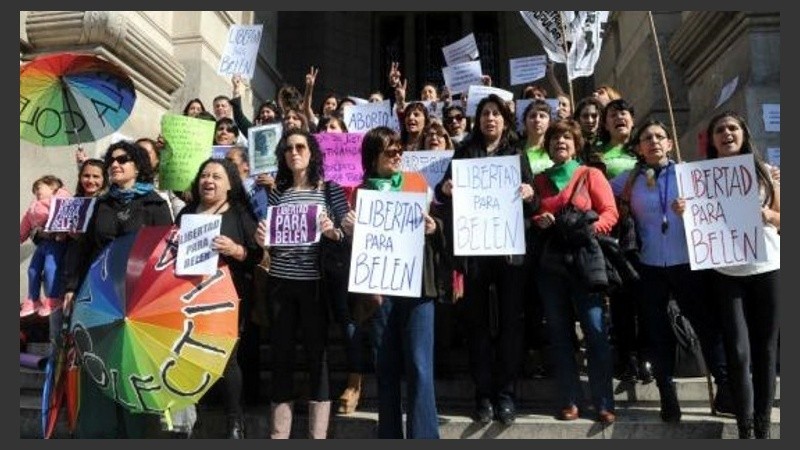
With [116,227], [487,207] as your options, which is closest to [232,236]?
[116,227]

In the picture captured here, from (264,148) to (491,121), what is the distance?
2.06 m

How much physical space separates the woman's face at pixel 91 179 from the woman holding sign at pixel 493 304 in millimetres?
2668

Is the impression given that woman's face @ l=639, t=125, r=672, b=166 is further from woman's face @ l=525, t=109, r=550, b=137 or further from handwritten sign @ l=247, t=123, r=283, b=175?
handwritten sign @ l=247, t=123, r=283, b=175

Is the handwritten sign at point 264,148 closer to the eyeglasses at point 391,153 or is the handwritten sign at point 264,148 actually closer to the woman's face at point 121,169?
the woman's face at point 121,169

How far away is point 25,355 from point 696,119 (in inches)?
342

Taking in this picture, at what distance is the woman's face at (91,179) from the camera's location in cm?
531

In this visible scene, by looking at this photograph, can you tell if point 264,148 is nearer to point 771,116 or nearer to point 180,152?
point 180,152

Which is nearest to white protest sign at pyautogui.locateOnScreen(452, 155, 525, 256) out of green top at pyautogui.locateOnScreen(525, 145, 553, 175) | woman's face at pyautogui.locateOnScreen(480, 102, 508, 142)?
woman's face at pyautogui.locateOnScreen(480, 102, 508, 142)

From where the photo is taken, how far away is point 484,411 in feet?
14.6

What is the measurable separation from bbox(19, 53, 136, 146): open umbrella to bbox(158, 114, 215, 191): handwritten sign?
493mm

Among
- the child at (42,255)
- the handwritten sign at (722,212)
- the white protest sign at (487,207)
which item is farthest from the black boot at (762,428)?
the child at (42,255)

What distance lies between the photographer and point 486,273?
4.61 meters

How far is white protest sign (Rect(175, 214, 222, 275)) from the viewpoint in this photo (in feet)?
13.5

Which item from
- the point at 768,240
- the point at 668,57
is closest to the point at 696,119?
the point at 668,57
